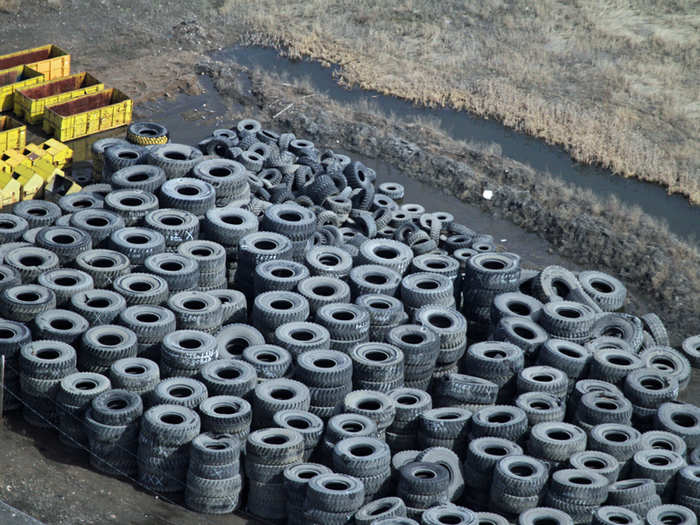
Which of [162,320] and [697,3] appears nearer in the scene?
[162,320]

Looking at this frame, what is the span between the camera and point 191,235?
23312 mm

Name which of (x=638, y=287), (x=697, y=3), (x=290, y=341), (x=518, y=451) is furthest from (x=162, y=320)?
(x=697, y=3)

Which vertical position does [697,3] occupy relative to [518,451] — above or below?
above

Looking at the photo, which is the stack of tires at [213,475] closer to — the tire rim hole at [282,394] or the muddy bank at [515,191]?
the tire rim hole at [282,394]

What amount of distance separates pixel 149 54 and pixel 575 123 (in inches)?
519

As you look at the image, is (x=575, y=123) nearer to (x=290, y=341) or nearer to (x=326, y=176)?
(x=326, y=176)

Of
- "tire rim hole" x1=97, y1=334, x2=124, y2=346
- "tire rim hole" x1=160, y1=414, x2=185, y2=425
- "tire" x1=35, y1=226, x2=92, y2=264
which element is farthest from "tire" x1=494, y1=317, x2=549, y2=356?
"tire" x1=35, y1=226, x2=92, y2=264

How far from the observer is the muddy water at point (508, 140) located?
3017cm

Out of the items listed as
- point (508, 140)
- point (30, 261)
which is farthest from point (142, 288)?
point (508, 140)

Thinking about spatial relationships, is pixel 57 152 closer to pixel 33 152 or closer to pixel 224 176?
pixel 33 152

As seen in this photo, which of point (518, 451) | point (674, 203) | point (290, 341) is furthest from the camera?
point (674, 203)

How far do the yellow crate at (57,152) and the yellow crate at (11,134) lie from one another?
22.8 inches

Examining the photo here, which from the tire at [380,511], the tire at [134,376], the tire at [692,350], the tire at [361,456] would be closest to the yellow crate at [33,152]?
the tire at [134,376]

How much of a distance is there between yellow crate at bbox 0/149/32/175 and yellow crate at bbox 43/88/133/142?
90.6 inches
